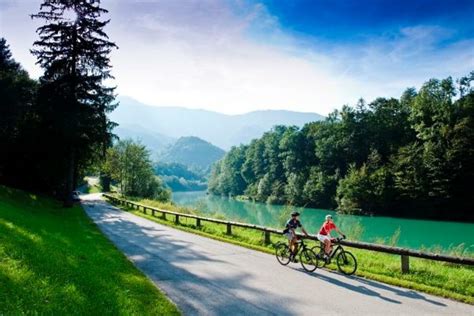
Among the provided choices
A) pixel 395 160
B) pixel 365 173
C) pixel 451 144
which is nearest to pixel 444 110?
pixel 451 144

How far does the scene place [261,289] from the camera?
383 inches

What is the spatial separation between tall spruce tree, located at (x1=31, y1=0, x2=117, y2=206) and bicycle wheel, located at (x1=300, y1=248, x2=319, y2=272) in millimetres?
21552

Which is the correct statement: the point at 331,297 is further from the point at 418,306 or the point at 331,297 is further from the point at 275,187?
the point at 275,187

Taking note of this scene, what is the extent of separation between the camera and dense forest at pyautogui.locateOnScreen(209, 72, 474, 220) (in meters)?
59.4

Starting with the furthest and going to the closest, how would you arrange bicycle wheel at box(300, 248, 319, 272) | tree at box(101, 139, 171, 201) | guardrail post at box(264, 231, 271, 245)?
tree at box(101, 139, 171, 201)
guardrail post at box(264, 231, 271, 245)
bicycle wheel at box(300, 248, 319, 272)

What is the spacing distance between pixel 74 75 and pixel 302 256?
78.2ft

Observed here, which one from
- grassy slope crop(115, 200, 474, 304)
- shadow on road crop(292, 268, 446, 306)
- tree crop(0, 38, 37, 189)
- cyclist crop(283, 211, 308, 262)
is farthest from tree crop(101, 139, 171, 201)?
shadow on road crop(292, 268, 446, 306)

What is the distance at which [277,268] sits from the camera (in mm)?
12523

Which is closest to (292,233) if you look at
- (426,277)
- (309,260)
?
(309,260)

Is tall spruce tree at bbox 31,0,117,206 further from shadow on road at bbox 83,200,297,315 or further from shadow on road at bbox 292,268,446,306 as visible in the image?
shadow on road at bbox 292,268,446,306

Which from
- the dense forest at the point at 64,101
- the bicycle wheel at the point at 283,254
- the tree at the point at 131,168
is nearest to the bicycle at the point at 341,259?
the bicycle wheel at the point at 283,254

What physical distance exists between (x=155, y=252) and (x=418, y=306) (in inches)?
385

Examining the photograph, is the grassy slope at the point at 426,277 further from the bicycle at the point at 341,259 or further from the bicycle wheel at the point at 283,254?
the bicycle wheel at the point at 283,254

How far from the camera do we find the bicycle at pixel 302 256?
12586mm
